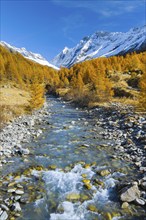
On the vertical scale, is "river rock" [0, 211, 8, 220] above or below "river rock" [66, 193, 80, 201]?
above

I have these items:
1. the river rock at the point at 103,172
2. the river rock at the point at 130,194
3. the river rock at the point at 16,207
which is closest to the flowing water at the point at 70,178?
the river rock at the point at 103,172

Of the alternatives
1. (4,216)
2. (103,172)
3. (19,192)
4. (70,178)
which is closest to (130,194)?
(103,172)

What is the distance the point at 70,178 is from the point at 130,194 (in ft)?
15.5

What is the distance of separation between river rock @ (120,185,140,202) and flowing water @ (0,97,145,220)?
0.47m

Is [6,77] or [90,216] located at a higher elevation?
[6,77]

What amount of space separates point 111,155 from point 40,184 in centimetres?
769

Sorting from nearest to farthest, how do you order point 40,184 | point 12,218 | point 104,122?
point 12,218, point 40,184, point 104,122

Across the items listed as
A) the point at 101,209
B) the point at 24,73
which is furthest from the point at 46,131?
the point at 24,73

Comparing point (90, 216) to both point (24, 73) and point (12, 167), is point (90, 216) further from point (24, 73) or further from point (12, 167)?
point (24, 73)

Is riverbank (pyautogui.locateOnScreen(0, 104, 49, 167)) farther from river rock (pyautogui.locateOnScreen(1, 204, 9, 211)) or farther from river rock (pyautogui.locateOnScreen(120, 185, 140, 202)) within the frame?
river rock (pyautogui.locateOnScreen(120, 185, 140, 202))

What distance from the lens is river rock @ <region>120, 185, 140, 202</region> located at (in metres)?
13.7

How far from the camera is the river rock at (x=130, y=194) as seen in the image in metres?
13.7

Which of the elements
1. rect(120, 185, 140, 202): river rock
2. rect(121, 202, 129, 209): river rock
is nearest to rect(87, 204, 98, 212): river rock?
rect(121, 202, 129, 209): river rock

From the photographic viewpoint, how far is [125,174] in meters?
17.4
